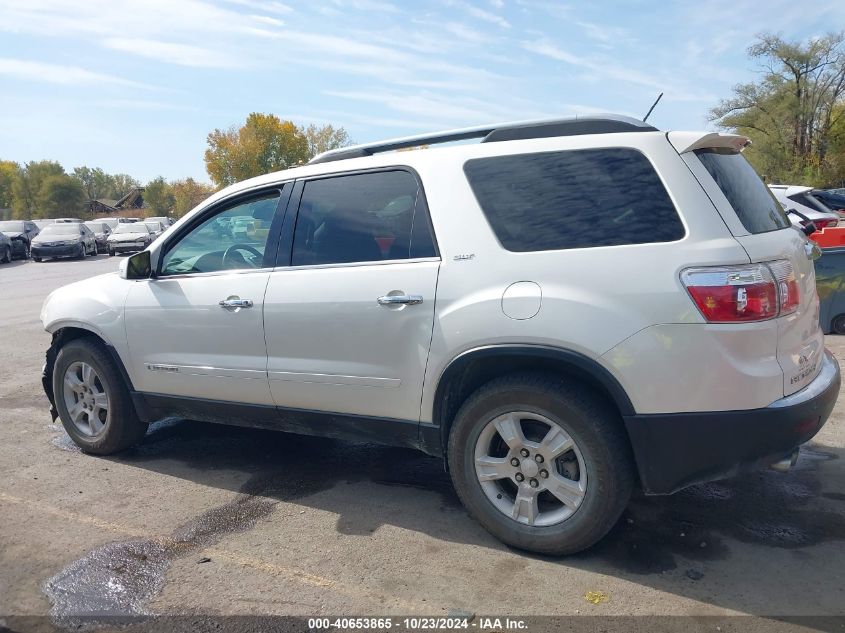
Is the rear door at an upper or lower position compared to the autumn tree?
lower

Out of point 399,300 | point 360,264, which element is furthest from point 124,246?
point 399,300

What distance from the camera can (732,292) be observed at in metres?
2.99

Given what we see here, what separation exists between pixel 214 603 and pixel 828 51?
4690 cm

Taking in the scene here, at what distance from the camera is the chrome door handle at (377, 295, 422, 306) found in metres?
3.59

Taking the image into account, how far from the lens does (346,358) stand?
3.86 meters

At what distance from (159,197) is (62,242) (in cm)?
7069

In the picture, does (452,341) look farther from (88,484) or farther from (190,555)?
(88,484)

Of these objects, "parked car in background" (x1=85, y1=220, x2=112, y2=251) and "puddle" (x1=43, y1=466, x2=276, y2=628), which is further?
"parked car in background" (x1=85, y1=220, x2=112, y2=251)

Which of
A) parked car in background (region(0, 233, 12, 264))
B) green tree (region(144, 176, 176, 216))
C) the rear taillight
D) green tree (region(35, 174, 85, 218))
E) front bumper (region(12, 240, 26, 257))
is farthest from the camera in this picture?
green tree (region(144, 176, 176, 216))

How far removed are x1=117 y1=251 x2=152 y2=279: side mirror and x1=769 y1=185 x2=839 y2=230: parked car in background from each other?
9.87 meters

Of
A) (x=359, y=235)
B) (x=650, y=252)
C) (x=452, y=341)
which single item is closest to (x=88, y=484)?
(x=359, y=235)

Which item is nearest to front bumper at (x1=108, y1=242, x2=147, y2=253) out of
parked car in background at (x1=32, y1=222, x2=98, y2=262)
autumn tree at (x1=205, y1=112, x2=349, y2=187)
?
parked car in background at (x1=32, y1=222, x2=98, y2=262)

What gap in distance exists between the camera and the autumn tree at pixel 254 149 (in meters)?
69.1

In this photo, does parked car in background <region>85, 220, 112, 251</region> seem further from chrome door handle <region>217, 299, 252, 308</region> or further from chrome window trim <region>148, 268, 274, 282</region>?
chrome door handle <region>217, 299, 252, 308</region>
